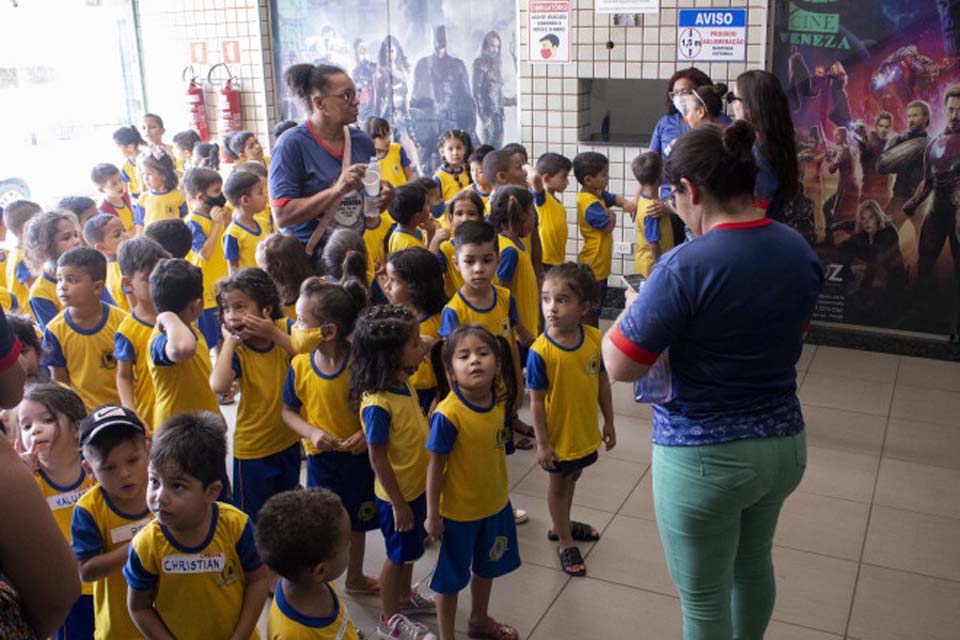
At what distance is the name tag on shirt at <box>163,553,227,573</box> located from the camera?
2152 millimetres

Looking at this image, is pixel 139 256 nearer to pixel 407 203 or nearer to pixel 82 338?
pixel 82 338

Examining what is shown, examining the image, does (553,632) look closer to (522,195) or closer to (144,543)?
(144,543)

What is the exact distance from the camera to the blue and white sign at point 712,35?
6055 millimetres

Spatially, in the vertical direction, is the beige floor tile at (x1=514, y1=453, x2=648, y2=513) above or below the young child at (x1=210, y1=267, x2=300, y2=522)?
below

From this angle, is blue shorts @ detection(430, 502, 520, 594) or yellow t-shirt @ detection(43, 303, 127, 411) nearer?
blue shorts @ detection(430, 502, 520, 594)

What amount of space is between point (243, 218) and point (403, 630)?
8.96 feet

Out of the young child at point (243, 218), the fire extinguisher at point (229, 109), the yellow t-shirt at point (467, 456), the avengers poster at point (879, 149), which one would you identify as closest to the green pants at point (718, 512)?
the yellow t-shirt at point (467, 456)

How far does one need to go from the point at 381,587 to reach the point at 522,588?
0.60 m

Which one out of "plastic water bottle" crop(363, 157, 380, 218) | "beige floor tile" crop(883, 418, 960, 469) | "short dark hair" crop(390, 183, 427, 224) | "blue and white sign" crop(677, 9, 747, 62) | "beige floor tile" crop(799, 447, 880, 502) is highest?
"blue and white sign" crop(677, 9, 747, 62)

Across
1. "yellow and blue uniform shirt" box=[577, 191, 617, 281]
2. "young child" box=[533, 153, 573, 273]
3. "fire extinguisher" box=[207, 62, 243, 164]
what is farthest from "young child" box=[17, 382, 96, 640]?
"fire extinguisher" box=[207, 62, 243, 164]

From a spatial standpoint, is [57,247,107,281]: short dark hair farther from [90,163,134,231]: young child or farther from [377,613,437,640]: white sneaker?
[90,163,134,231]: young child

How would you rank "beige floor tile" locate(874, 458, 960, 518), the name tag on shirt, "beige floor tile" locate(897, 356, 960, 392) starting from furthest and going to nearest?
"beige floor tile" locate(897, 356, 960, 392) → "beige floor tile" locate(874, 458, 960, 518) → the name tag on shirt

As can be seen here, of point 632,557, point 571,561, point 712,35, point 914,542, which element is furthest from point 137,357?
point 712,35

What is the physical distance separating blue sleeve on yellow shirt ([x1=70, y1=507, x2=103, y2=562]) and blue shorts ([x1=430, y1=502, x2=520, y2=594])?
1.00 metres
